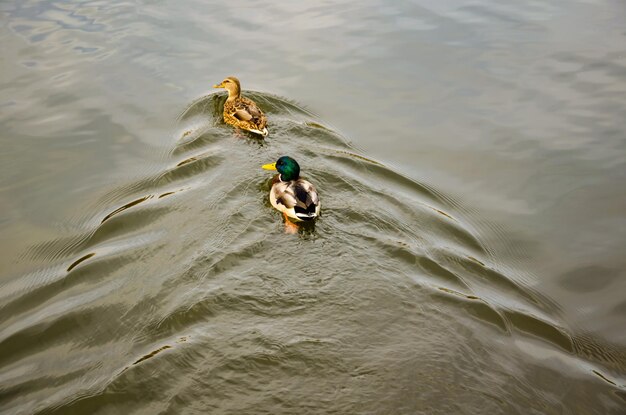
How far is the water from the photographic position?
4.72m

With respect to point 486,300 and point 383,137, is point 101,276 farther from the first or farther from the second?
point 383,137

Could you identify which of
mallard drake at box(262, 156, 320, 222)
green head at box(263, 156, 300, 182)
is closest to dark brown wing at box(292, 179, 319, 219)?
mallard drake at box(262, 156, 320, 222)

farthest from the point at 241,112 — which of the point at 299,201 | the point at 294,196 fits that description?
the point at 299,201

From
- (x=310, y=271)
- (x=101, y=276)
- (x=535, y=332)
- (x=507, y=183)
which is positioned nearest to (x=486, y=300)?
(x=535, y=332)

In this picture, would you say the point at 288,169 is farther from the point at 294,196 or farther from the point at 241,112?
the point at 241,112

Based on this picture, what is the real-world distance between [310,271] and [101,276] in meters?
2.10

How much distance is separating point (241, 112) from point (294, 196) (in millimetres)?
2408

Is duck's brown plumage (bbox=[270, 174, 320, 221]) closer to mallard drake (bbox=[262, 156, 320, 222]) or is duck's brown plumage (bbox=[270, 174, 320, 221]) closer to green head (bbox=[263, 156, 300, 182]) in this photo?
mallard drake (bbox=[262, 156, 320, 222])

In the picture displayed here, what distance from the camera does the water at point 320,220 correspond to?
15.5ft

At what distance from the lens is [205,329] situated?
5.07 meters

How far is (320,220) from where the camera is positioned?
676 cm

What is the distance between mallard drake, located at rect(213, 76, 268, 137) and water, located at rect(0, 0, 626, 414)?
0.81 feet

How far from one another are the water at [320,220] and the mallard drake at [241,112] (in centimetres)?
25

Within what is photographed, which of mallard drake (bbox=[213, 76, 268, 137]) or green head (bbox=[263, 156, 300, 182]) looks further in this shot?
mallard drake (bbox=[213, 76, 268, 137])
